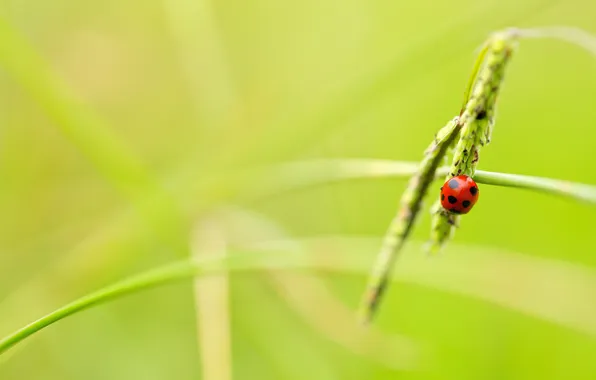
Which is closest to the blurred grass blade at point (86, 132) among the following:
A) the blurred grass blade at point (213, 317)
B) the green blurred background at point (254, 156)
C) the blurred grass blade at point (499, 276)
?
the green blurred background at point (254, 156)

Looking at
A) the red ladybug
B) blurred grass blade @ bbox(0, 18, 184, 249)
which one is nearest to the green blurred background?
blurred grass blade @ bbox(0, 18, 184, 249)

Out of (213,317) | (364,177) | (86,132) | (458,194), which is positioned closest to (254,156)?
(86,132)

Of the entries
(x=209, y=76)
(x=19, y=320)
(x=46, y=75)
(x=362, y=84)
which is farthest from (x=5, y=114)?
(x=362, y=84)

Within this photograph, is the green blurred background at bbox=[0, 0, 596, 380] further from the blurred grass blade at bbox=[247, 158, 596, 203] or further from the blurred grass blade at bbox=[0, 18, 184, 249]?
the blurred grass blade at bbox=[247, 158, 596, 203]

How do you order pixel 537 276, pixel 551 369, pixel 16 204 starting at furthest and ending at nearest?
pixel 16 204
pixel 551 369
pixel 537 276

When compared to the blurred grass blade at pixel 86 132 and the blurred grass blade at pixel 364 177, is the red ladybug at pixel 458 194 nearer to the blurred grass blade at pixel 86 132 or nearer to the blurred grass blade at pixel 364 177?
the blurred grass blade at pixel 364 177

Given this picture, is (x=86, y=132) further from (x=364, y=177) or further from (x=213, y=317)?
(x=364, y=177)

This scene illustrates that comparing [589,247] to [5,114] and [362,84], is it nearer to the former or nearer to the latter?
[362,84]
